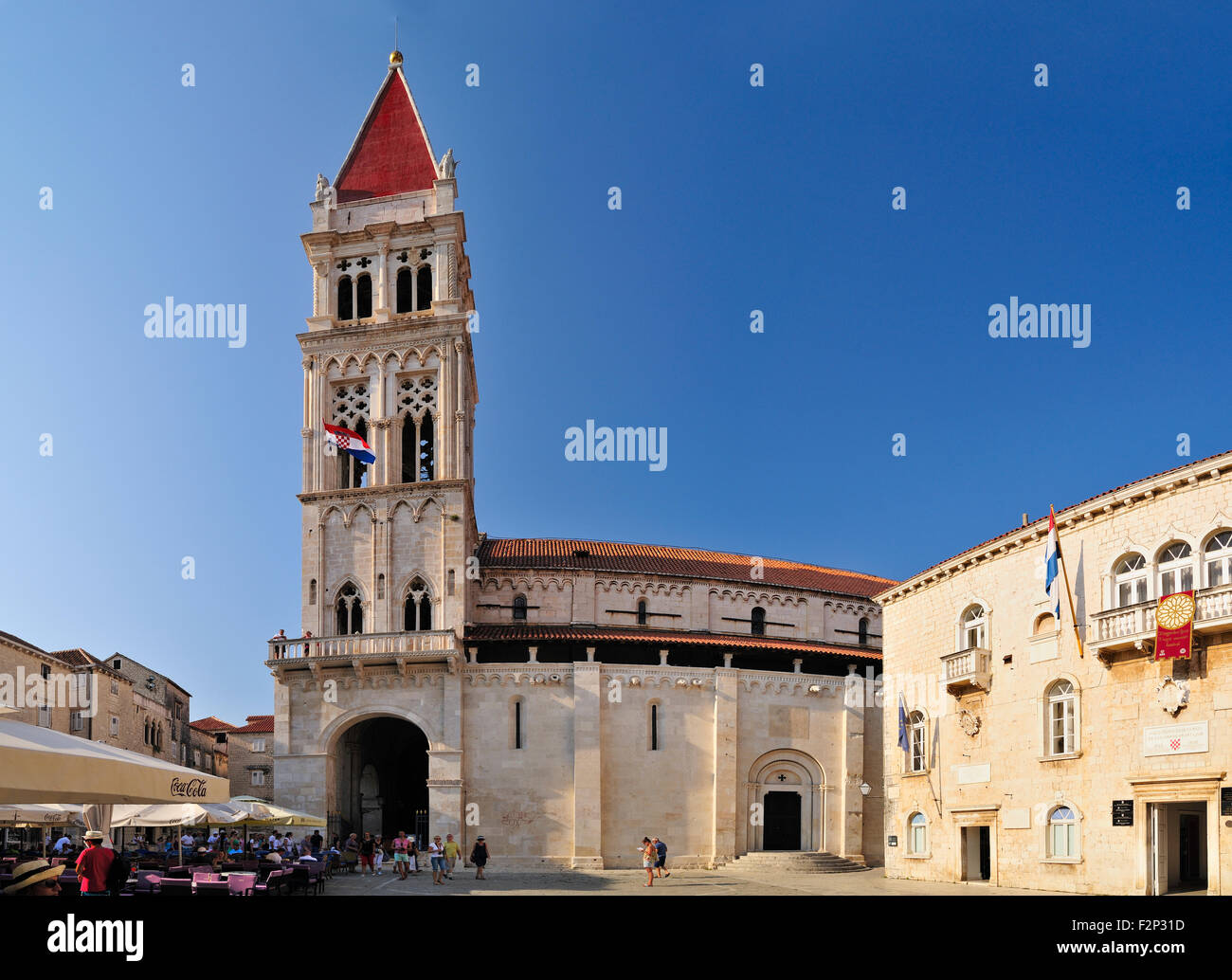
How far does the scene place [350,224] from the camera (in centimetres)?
4788

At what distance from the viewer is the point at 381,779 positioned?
46.2 meters

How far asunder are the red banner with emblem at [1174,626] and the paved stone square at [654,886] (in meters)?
7.28

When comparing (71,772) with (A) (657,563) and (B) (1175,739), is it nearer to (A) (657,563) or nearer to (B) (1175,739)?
(B) (1175,739)

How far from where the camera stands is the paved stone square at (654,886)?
92.5 ft

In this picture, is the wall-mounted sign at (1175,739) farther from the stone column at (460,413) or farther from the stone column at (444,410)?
the stone column at (444,410)

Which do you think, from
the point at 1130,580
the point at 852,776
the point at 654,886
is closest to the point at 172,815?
the point at 654,886

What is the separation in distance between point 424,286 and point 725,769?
80.0ft

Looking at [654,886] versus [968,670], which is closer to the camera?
[968,670]

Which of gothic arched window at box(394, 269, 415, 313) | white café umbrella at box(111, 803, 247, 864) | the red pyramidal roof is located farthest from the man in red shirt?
the red pyramidal roof

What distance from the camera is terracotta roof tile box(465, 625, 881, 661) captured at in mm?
42906

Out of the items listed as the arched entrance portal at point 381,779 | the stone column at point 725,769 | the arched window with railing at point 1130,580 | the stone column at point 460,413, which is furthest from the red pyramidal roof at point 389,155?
the arched window with railing at point 1130,580

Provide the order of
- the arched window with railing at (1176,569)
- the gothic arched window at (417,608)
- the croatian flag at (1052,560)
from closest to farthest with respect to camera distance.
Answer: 1. the arched window with railing at (1176,569)
2. the croatian flag at (1052,560)
3. the gothic arched window at (417,608)
